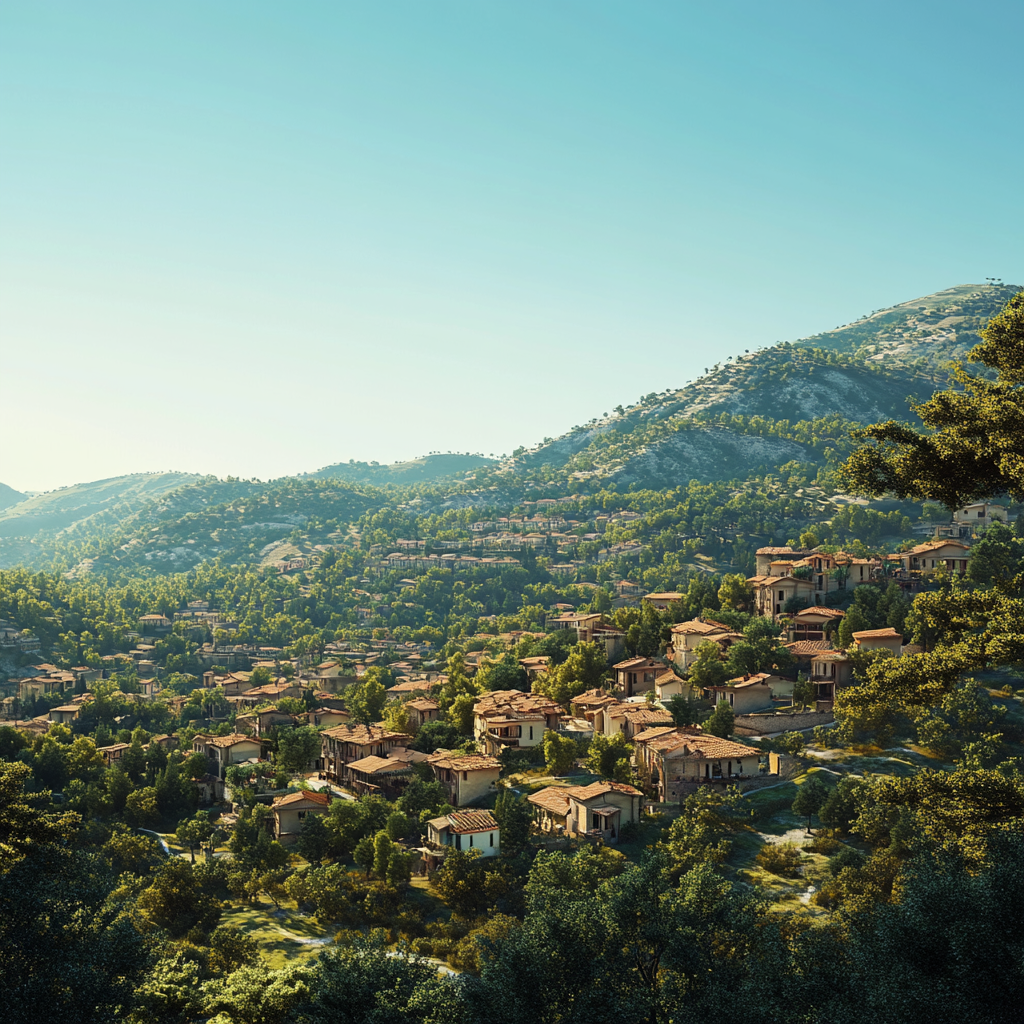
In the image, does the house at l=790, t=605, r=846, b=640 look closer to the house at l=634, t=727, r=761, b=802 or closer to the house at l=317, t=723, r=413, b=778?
the house at l=634, t=727, r=761, b=802

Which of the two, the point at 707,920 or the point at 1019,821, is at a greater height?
the point at 1019,821

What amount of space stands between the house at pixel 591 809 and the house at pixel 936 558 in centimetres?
4732

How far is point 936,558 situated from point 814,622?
18150 mm

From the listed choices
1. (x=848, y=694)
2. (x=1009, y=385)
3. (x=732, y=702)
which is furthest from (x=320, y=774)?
(x=1009, y=385)

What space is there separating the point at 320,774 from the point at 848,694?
212 feet

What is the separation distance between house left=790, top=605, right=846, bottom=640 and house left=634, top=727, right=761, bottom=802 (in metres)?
22.9

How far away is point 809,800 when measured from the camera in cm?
5656

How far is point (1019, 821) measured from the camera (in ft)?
81.8

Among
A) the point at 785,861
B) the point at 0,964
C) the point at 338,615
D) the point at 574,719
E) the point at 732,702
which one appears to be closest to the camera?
the point at 0,964

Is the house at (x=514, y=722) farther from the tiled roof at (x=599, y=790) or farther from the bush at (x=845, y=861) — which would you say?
the bush at (x=845, y=861)

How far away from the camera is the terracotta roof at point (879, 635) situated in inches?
2904

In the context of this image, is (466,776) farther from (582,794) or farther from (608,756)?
(582,794)

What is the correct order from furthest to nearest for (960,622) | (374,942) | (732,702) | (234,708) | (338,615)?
(338,615) → (234,708) → (732,702) → (374,942) → (960,622)

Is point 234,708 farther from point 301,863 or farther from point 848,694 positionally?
point 848,694
